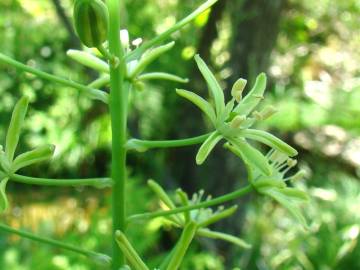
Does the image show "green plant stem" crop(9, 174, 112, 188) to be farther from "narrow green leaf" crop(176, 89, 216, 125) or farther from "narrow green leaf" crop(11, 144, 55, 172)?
"narrow green leaf" crop(176, 89, 216, 125)

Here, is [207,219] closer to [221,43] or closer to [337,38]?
[221,43]

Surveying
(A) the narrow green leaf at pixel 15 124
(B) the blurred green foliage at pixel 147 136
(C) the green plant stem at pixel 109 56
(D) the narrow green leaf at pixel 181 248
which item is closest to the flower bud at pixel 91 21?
(C) the green plant stem at pixel 109 56

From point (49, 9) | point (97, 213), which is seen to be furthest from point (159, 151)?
point (49, 9)

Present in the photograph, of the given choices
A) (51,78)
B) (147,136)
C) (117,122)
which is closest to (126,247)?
(117,122)

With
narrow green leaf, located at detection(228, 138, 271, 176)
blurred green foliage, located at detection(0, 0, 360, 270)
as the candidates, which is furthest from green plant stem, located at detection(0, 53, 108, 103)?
blurred green foliage, located at detection(0, 0, 360, 270)

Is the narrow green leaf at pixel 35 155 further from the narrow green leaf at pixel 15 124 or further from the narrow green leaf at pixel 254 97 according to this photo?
the narrow green leaf at pixel 254 97

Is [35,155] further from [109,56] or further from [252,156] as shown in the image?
[252,156]
